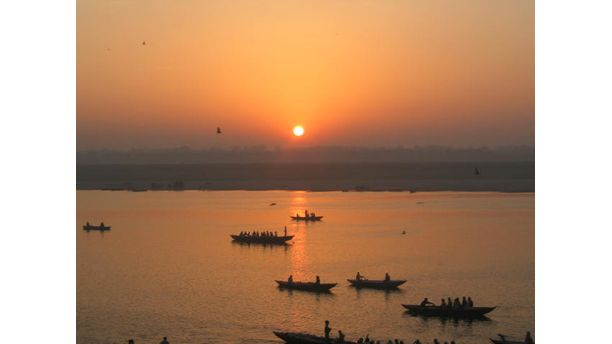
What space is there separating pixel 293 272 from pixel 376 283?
443cm

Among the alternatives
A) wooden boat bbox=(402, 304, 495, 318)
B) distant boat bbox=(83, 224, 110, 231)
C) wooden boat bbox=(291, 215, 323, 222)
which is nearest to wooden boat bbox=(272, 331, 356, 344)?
wooden boat bbox=(402, 304, 495, 318)

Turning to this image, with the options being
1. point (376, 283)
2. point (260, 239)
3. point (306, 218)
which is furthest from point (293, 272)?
point (306, 218)

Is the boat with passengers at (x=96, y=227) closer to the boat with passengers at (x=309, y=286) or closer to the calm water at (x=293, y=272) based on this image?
the calm water at (x=293, y=272)

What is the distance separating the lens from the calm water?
15.8m

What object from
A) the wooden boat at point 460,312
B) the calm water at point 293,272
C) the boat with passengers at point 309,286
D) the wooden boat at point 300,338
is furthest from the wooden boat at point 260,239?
the wooden boat at point 300,338

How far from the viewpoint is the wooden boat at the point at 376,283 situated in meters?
20.8

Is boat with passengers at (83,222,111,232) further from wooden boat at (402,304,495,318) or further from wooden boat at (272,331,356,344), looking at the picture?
wooden boat at (272,331,356,344)

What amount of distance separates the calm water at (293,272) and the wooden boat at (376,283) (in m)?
0.32

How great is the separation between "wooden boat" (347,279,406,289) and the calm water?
0.32 m

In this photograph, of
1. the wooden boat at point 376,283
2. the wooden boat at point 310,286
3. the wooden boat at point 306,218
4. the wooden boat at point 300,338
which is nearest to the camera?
the wooden boat at point 300,338

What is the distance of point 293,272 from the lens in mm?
24812

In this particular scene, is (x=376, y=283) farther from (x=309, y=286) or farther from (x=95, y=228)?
(x=95, y=228)
